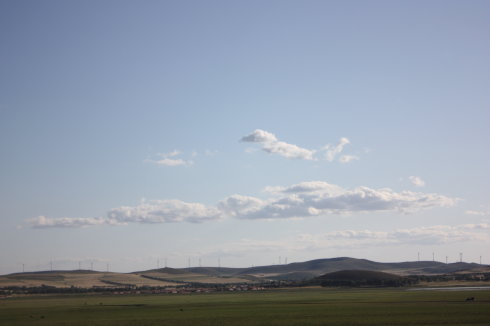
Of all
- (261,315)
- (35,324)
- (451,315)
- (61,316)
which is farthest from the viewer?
(61,316)

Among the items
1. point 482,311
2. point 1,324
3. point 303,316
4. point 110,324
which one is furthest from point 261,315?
point 1,324

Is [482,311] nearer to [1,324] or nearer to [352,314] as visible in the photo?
[352,314]

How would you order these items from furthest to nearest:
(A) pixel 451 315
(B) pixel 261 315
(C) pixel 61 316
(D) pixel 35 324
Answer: (C) pixel 61 316, (B) pixel 261 315, (D) pixel 35 324, (A) pixel 451 315

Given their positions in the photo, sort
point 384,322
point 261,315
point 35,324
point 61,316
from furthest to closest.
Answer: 1. point 61,316
2. point 261,315
3. point 35,324
4. point 384,322

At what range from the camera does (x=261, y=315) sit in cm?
8981

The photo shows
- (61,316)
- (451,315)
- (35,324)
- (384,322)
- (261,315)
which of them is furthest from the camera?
(61,316)

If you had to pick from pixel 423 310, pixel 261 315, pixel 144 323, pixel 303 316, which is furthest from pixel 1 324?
pixel 423 310

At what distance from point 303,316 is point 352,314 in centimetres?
749

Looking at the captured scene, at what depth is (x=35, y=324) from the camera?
8369 centimetres

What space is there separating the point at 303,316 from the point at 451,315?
21105 mm

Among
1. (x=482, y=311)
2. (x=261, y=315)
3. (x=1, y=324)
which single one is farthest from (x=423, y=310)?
(x=1, y=324)

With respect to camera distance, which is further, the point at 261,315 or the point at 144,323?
the point at 261,315

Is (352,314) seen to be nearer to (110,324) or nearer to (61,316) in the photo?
(110,324)

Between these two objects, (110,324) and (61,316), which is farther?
(61,316)
